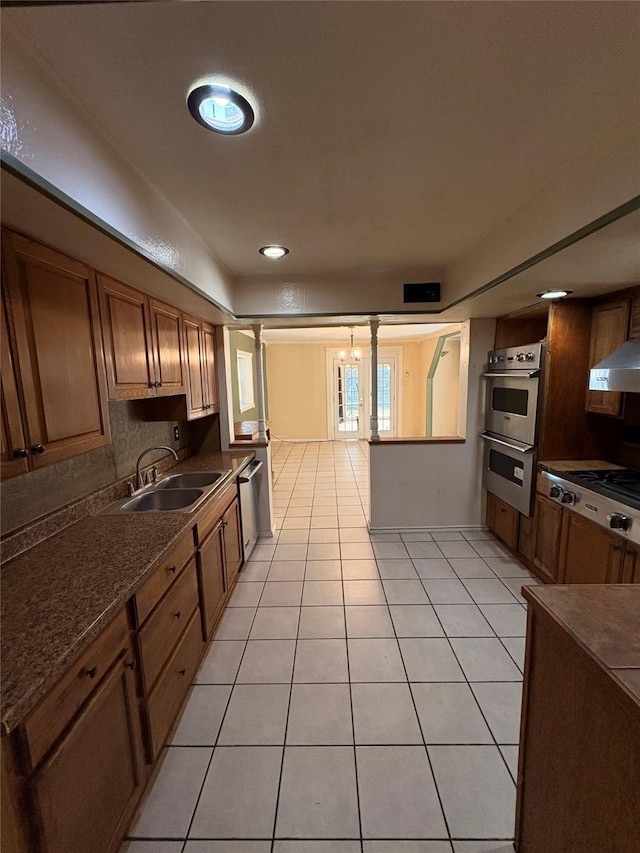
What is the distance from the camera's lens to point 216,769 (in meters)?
1.42

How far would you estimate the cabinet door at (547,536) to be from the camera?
95.0 inches

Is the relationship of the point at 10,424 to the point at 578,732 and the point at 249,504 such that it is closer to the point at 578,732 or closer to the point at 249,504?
the point at 578,732

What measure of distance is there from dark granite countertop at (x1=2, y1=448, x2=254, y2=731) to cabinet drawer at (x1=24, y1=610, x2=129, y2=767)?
59 millimetres

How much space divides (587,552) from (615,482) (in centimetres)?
46

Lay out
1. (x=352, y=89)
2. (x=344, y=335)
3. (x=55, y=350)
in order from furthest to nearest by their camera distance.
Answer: (x=344, y=335), (x=55, y=350), (x=352, y=89)

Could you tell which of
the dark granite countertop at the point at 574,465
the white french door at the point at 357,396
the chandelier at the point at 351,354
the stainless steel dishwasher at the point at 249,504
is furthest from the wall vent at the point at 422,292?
the white french door at the point at 357,396

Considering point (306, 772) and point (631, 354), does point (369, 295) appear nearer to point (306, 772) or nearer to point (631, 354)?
point (631, 354)

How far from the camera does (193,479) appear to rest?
104 inches

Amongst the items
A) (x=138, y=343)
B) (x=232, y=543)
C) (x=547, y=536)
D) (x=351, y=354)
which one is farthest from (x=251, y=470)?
(x=351, y=354)

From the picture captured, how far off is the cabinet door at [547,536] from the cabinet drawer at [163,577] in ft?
7.84

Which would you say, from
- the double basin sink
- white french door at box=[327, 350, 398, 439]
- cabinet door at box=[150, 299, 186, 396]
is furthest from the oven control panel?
white french door at box=[327, 350, 398, 439]

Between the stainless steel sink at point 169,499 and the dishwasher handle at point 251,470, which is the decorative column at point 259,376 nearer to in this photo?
the dishwasher handle at point 251,470

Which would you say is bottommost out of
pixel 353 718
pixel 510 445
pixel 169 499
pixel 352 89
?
pixel 353 718

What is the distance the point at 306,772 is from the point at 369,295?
2.96m
